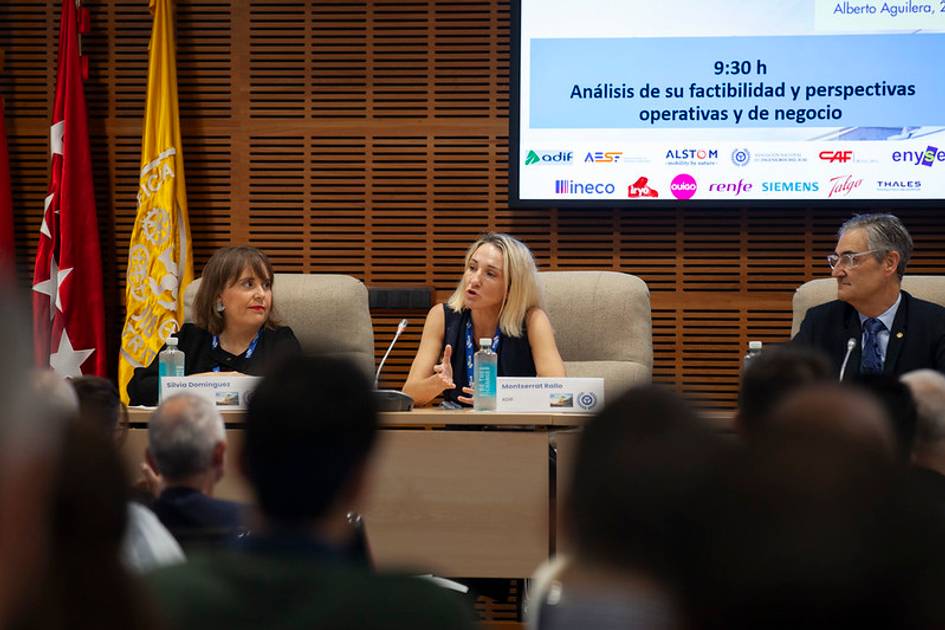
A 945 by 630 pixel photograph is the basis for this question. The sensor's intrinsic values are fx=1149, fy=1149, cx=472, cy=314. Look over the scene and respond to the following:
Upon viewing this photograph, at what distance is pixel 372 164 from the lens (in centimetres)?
579

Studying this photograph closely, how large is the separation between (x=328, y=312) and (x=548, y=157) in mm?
1548

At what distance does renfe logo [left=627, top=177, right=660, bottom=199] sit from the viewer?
5.48 metres

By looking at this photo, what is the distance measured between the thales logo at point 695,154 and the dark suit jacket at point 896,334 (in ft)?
4.38

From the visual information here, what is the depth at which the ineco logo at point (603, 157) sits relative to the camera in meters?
5.46

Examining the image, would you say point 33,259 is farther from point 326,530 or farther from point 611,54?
point 326,530

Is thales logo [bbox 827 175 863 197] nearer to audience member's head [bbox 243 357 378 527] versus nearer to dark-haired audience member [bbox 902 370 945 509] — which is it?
dark-haired audience member [bbox 902 370 945 509]

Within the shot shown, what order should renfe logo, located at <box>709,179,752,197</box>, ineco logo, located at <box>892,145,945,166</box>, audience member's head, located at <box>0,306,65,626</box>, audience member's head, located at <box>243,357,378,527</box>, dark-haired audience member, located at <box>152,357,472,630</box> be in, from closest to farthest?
audience member's head, located at <box>0,306,65,626</box>
dark-haired audience member, located at <box>152,357,472,630</box>
audience member's head, located at <box>243,357,378,527</box>
ineco logo, located at <box>892,145,945,166</box>
renfe logo, located at <box>709,179,752,197</box>

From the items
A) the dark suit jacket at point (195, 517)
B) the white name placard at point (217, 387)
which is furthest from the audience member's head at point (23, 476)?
the white name placard at point (217, 387)

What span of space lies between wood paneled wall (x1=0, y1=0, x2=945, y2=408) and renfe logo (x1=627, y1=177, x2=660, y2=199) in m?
0.18

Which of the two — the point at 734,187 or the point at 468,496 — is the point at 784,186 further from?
the point at 468,496

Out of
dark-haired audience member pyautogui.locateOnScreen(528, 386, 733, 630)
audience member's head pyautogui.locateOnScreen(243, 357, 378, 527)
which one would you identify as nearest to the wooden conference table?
audience member's head pyautogui.locateOnScreen(243, 357, 378, 527)

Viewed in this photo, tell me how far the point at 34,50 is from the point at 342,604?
5.46 metres

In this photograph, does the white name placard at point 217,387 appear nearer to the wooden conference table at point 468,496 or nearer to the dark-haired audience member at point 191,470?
the wooden conference table at point 468,496

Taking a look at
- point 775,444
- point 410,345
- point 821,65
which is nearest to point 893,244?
point 821,65
